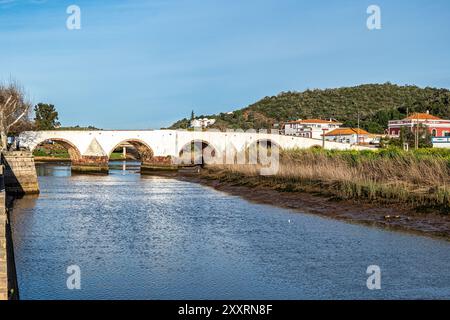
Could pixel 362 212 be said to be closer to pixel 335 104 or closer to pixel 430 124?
pixel 430 124

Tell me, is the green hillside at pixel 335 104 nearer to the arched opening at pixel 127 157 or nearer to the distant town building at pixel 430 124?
the arched opening at pixel 127 157

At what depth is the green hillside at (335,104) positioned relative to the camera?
130875 millimetres

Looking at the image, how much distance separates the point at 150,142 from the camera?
70.1 meters

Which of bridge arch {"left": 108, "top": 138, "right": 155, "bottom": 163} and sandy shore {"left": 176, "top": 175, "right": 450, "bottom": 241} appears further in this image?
bridge arch {"left": 108, "top": 138, "right": 155, "bottom": 163}

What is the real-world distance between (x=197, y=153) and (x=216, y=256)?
60421 millimetres

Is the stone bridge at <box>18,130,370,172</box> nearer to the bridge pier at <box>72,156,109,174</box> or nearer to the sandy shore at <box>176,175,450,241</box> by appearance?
the bridge pier at <box>72,156,109,174</box>

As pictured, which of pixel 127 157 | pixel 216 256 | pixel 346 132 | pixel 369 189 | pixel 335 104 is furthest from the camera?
pixel 335 104

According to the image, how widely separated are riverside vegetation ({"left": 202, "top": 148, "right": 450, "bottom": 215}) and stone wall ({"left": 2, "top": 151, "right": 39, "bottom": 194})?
13937 mm

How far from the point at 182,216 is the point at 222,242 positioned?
7231mm

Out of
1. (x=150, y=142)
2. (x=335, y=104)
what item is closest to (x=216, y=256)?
(x=150, y=142)

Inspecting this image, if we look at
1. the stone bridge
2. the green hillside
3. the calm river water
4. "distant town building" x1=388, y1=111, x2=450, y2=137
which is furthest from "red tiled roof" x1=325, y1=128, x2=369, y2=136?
the calm river water

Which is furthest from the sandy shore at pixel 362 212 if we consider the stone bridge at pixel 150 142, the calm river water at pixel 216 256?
the stone bridge at pixel 150 142

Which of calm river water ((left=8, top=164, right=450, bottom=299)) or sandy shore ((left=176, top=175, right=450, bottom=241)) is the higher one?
sandy shore ((left=176, top=175, right=450, bottom=241))

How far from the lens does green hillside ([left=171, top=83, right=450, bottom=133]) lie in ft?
429
